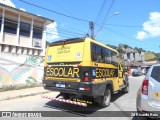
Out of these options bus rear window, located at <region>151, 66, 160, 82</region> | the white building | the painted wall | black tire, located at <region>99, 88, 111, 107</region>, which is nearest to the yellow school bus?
black tire, located at <region>99, 88, 111, 107</region>

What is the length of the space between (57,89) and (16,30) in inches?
454

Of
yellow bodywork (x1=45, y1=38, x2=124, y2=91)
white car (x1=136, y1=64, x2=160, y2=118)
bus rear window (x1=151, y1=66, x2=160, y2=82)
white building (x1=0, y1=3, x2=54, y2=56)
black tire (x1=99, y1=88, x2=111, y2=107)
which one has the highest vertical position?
white building (x1=0, y1=3, x2=54, y2=56)

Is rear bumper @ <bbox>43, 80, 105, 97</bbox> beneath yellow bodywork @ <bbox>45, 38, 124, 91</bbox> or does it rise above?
beneath

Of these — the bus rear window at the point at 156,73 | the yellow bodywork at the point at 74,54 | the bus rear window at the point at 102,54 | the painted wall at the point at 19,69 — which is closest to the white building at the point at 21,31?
the painted wall at the point at 19,69

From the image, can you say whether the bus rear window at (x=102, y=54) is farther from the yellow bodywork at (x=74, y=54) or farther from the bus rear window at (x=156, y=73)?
the bus rear window at (x=156, y=73)

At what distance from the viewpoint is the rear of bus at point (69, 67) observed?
747 cm

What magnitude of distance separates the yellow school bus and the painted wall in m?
5.89

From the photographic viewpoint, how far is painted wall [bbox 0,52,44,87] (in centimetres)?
1360

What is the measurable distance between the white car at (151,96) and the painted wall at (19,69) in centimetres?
1011

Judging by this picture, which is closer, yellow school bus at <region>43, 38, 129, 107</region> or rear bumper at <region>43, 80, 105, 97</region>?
rear bumper at <region>43, 80, 105, 97</region>

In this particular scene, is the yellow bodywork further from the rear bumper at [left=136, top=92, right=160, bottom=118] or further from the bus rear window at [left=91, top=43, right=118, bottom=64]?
the rear bumper at [left=136, top=92, right=160, bottom=118]

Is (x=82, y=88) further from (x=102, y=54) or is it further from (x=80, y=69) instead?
(x=102, y=54)

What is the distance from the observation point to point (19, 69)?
14758 millimetres

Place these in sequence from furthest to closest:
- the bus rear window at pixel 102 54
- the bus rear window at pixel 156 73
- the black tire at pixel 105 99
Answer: the black tire at pixel 105 99 < the bus rear window at pixel 102 54 < the bus rear window at pixel 156 73
